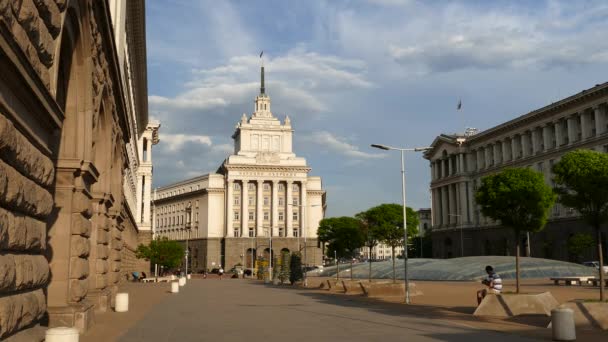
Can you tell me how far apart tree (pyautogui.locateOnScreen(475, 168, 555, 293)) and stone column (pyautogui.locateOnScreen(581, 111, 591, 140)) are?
219 feet

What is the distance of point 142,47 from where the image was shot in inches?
2338

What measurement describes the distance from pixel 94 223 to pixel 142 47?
4145cm

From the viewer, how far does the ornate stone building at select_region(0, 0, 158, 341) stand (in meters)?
8.40

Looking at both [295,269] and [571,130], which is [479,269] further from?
[571,130]

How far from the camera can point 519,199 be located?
25141 millimetres

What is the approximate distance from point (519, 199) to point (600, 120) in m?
65.8

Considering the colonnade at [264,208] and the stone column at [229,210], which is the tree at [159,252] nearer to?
the colonnade at [264,208]

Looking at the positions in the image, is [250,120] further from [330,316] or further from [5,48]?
[5,48]

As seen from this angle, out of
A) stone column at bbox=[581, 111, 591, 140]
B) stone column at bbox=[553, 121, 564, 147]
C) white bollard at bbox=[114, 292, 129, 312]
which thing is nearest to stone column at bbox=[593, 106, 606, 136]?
stone column at bbox=[581, 111, 591, 140]

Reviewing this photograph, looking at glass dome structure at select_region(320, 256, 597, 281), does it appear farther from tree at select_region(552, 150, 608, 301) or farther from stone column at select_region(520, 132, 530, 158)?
tree at select_region(552, 150, 608, 301)

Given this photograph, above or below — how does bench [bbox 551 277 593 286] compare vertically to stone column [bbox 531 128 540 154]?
below

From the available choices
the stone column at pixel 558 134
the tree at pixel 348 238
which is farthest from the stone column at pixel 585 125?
the tree at pixel 348 238

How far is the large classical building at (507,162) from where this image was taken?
3378 inches

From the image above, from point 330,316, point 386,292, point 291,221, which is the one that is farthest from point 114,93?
point 291,221
